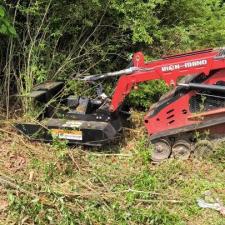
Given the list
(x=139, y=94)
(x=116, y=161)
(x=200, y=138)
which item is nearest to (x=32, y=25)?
(x=139, y=94)

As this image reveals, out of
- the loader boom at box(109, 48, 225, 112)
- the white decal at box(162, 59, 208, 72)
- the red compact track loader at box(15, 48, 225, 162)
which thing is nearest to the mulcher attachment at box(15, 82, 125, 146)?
the red compact track loader at box(15, 48, 225, 162)

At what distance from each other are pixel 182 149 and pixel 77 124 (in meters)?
1.42

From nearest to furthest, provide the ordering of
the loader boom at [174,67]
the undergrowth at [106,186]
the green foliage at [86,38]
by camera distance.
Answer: the undergrowth at [106,186] → the loader boom at [174,67] → the green foliage at [86,38]

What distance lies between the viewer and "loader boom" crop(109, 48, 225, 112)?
6.93 meters

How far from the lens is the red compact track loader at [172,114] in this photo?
22.9 ft

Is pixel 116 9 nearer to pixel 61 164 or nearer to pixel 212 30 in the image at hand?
pixel 212 30

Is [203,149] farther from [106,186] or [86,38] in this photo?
[86,38]

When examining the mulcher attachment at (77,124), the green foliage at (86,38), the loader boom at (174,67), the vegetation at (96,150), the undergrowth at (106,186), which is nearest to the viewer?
the undergrowth at (106,186)

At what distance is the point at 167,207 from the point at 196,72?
81.3 inches

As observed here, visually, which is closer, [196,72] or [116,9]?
[196,72]

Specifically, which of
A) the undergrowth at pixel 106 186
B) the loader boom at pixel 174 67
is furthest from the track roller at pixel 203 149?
the loader boom at pixel 174 67

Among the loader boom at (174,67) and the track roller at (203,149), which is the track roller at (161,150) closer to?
the track roller at (203,149)

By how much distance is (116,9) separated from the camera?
796 centimetres

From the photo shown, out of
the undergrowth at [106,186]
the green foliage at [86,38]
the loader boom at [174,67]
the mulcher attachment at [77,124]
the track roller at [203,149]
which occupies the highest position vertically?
the green foliage at [86,38]
